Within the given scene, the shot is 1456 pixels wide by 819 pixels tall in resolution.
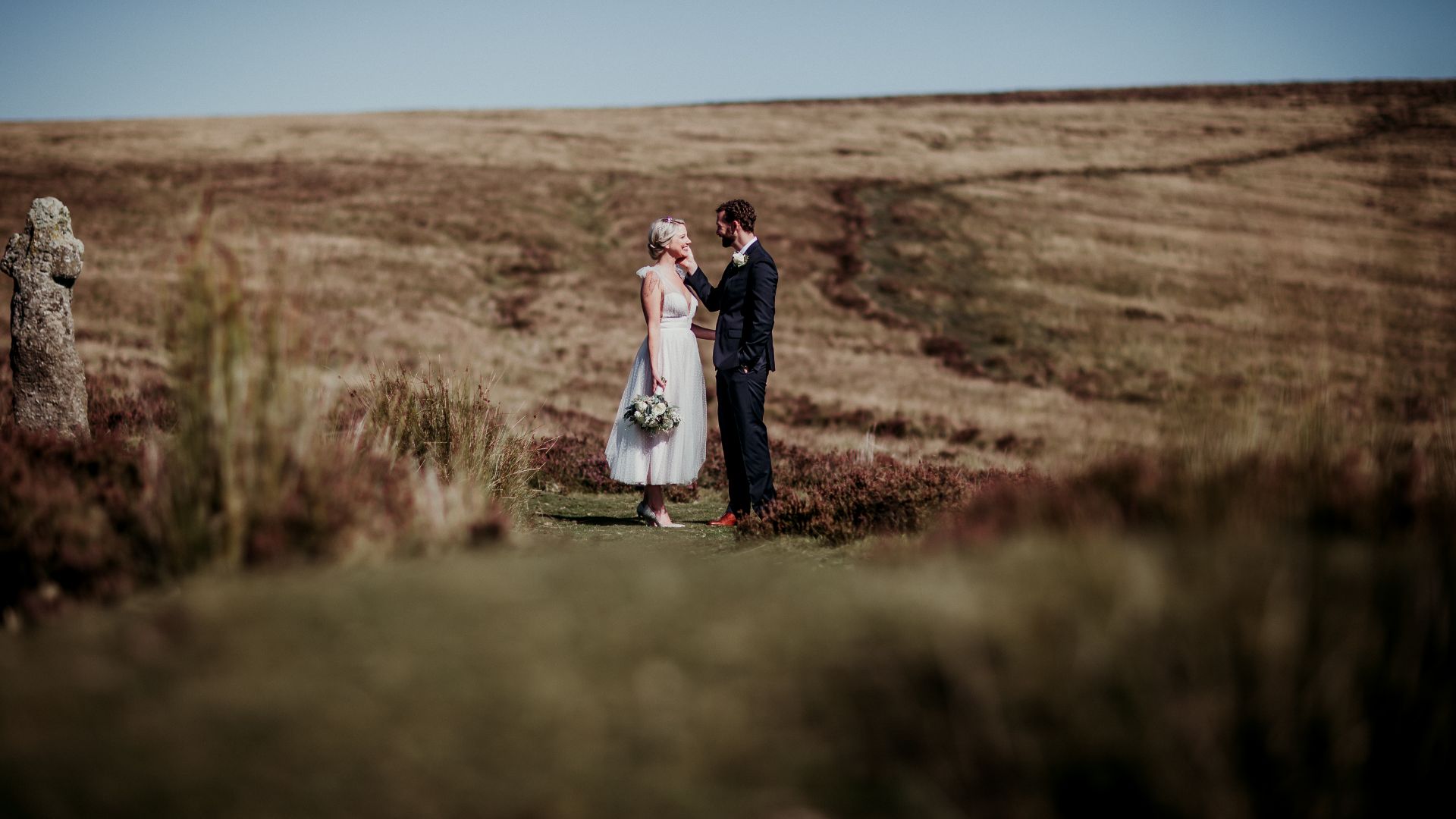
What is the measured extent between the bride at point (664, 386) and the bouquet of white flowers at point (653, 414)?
117 mm

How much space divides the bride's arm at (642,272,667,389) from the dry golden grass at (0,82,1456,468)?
11.6ft

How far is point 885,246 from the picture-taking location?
40562mm

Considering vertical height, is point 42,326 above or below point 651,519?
above

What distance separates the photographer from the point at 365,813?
2.33 m

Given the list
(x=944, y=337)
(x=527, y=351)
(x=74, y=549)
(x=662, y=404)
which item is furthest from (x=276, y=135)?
(x=74, y=549)

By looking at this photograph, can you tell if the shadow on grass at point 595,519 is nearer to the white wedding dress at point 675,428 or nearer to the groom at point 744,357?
the white wedding dress at point 675,428

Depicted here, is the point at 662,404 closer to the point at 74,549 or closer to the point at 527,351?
the point at 74,549

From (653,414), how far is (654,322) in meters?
0.85

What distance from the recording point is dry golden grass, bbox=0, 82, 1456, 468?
71.6ft

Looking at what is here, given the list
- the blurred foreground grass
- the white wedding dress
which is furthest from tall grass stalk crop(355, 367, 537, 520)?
the blurred foreground grass

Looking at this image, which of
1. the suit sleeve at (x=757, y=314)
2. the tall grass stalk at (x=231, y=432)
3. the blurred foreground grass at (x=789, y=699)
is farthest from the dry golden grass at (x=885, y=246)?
the suit sleeve at (x=757, y=314)

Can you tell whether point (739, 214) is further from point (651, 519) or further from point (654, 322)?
point (651, 519)

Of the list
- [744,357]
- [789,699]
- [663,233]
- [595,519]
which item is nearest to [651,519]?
[595,519]

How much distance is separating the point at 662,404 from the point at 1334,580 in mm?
6833
